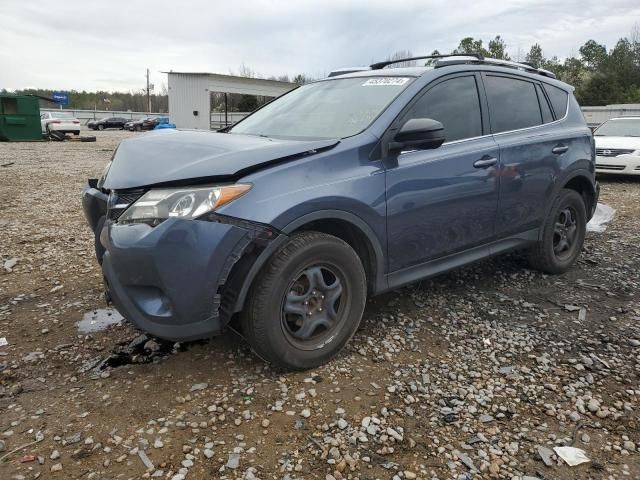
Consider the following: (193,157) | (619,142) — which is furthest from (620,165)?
(193,157)

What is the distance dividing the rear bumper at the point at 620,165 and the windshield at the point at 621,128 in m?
1.46

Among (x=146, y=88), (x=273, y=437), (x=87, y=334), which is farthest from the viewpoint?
(x=146, y=88)

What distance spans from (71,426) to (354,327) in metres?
1.56

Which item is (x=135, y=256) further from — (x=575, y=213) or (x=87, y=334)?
(x=575, y=213)

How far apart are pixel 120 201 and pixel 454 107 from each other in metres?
2.35

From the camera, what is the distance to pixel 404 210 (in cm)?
299

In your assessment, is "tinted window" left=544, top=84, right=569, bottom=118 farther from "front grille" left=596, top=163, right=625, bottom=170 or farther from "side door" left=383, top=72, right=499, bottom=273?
"front grille" left=596, top=163, right=625, bottom=170

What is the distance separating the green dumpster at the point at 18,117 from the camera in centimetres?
2191

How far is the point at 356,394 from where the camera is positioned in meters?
2.59

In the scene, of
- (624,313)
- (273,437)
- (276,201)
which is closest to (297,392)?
(273,437)

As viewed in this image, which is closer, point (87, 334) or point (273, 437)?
point (273, 437)

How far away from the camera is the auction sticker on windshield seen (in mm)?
3331

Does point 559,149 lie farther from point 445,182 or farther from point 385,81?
point 385,81

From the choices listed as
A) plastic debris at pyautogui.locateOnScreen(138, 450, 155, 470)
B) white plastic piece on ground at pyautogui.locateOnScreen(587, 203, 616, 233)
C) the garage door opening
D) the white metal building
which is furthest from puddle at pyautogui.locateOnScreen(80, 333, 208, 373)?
the garage door opening
